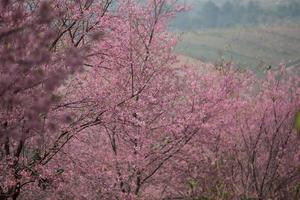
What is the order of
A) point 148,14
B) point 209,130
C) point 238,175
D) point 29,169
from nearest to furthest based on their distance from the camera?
point 29,169, point 209,130, point 148,14, point 238,175

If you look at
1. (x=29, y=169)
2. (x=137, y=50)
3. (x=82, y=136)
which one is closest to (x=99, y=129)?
(x=82, y=136)

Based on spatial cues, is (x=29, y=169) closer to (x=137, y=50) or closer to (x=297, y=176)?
(x=137, y=50)

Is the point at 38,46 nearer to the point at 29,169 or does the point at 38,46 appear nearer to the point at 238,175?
the point at 29,169

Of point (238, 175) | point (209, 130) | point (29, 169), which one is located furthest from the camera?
point (238, 175)

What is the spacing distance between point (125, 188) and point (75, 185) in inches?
65.6

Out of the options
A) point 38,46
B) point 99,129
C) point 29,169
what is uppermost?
point 38,46

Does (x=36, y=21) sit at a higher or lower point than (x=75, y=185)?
higher

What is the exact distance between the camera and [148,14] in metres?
15.6

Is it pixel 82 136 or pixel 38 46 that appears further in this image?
→ pixel 82 136

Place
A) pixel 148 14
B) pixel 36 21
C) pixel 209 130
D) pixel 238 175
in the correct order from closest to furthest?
pixel 36 21
pixel 209 130
pixel 148 14
pixel 238 175

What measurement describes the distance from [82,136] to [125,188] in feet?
6.83

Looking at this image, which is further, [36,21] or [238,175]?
[238,175]

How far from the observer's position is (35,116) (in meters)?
3.92

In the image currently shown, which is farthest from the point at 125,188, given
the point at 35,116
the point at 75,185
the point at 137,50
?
the point at 35,116
